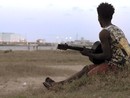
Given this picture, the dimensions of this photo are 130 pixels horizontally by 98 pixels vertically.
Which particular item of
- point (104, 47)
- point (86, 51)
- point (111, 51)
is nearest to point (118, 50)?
point (111, 51)

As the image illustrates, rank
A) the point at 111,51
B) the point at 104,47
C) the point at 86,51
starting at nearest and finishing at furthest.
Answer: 1. the point at 104,47
2. the point at 111,51
3. the point at 86,51

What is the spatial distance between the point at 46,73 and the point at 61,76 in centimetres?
58

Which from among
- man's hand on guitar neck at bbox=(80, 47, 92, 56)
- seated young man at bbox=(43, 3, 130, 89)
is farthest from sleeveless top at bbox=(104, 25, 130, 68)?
man's hand on guitar neck at bbox=(80, 47, 92, 56)

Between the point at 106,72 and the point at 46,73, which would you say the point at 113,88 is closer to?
the point at 106,72

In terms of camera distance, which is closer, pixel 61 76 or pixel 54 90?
pixel 54 90

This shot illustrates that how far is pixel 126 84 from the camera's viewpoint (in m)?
7.43

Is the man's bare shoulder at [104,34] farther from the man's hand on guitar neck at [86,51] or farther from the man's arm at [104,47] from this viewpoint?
the man's hand on guitar neck at [86,51]

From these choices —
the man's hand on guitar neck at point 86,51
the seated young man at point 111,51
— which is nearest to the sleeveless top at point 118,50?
the seated young man at point 111,51

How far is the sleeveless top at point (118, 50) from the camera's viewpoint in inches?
313

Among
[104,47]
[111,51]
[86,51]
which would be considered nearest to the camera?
[104,47]

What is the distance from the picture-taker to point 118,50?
798 centimetres

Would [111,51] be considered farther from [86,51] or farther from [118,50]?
[86,51]

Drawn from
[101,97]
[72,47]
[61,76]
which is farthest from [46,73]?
[101,97]

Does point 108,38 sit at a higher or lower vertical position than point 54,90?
higher
